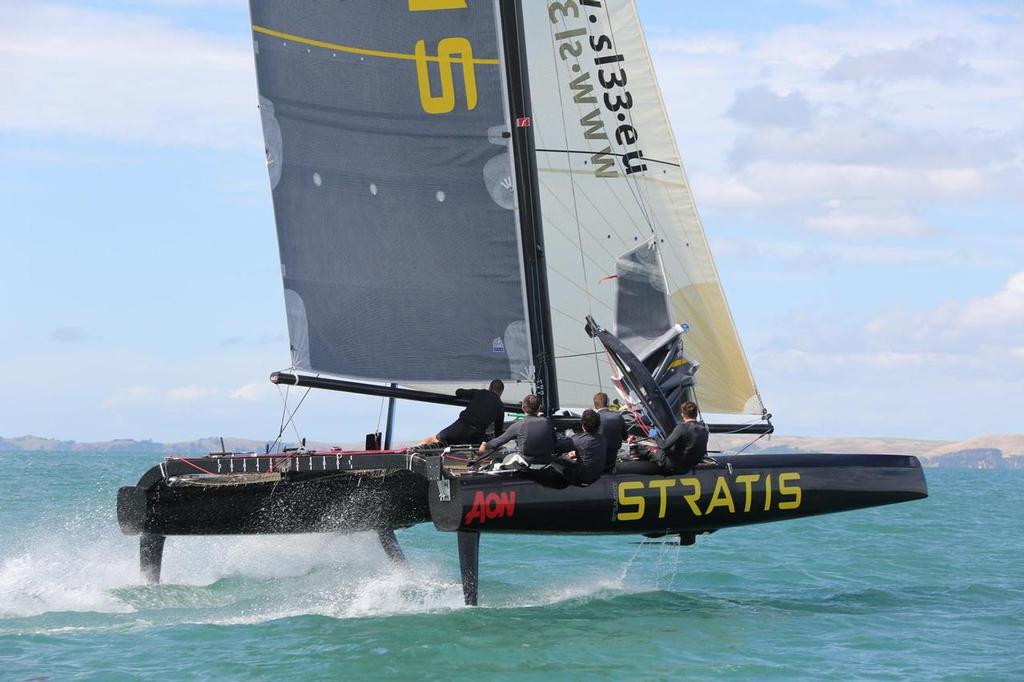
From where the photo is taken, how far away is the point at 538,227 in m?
12.6

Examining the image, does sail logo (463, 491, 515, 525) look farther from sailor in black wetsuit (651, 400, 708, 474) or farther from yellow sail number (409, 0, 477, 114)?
yellow sail number (409, 0, 477, 114)

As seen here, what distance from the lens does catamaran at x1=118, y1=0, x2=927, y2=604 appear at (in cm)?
1142

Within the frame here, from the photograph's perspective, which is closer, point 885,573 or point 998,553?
point 885,573

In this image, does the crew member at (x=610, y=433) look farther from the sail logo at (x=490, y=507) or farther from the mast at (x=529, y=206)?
the mast at (x=529, y=206)

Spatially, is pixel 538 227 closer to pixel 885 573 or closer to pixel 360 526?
pixel 360 526

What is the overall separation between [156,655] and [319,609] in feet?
6.48

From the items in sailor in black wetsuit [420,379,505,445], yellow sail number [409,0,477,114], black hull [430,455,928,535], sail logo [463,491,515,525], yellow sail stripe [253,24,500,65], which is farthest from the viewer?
yellow sail number [409,0,477,114]

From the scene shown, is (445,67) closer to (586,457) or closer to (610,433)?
(610,433)

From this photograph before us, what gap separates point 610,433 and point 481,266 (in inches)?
93.9

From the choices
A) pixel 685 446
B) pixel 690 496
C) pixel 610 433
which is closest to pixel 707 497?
pixel 690 496

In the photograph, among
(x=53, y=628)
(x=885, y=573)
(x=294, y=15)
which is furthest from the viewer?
(x=885, y=573)

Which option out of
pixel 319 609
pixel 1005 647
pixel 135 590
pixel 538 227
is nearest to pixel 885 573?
pixel 1005 647

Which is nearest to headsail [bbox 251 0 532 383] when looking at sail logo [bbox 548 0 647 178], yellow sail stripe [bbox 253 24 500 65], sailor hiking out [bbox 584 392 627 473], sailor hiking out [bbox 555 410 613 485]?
yellow sail stripe [bbox 253 24 500 65]

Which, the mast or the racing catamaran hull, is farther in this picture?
the mast
